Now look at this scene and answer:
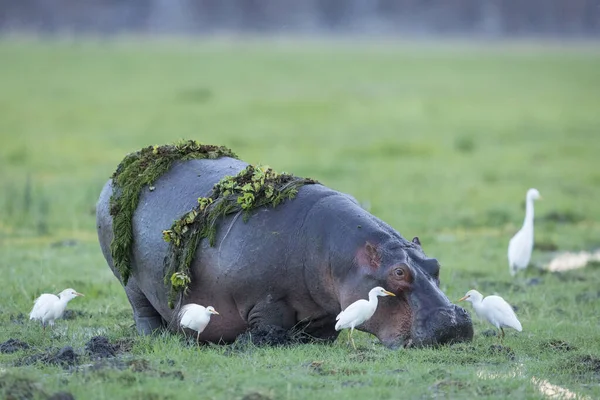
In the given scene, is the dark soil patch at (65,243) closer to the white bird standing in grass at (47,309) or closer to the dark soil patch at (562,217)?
the white bird standing in grass at (47,309)

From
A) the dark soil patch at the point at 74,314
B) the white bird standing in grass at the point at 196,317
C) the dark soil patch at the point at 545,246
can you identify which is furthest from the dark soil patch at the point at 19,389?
the dark soil patch at the point at 545,246

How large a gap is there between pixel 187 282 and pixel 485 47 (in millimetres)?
69812

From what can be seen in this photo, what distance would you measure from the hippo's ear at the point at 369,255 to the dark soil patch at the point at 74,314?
2.70m

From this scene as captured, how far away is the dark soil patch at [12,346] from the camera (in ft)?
24.5

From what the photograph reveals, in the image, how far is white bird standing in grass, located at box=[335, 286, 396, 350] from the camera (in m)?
6.98

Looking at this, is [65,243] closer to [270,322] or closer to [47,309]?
[47,309]

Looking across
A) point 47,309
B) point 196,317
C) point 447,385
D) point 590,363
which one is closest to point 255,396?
point 447,385

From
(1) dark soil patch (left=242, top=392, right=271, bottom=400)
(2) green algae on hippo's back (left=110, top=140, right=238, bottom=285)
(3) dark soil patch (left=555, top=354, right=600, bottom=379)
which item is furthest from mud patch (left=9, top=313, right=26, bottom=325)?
(3) dark soil patch (left=555, top=354, right=600, bottom=379)

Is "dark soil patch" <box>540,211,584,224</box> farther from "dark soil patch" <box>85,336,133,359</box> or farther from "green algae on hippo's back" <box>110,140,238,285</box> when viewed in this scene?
"dark soil patch" <box>85,336,133,359</box>

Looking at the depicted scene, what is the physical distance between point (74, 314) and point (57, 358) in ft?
6.98

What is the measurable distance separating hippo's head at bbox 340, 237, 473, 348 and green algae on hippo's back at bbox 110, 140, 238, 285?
180 cm

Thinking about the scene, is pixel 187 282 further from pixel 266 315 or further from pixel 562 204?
pixel 562 204

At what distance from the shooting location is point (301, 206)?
780 centimetres

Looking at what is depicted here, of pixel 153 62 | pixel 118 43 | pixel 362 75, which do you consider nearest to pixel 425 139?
pixel 362 75
